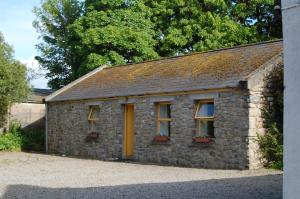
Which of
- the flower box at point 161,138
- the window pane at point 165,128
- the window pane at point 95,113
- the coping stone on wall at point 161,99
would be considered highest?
the coping stone on wall at point 161,99

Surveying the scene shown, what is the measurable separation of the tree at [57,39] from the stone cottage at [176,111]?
9352 millimetres

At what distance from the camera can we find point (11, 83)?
24531 millimetres

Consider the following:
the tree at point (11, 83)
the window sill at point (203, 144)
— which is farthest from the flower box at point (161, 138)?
the tree at point (11, 83)

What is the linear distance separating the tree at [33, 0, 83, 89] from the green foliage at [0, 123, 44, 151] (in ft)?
22.5

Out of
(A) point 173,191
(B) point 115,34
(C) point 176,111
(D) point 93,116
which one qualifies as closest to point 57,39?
(B) point 115,34

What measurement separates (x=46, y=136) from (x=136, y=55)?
825 cm

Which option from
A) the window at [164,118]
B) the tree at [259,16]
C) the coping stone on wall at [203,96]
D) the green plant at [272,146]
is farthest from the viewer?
Result: the tree at [259,16]

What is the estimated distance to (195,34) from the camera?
3000 centimetres

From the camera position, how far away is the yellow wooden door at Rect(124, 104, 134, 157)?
19875 millimetres

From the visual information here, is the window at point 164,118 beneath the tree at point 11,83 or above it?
beneath

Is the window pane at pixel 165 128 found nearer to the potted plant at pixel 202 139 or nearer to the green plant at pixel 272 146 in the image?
the potted plant at pixel 202 139

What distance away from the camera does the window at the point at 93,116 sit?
2147cm
